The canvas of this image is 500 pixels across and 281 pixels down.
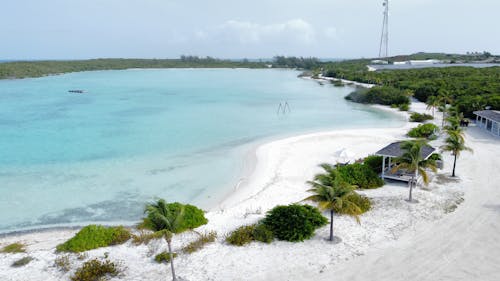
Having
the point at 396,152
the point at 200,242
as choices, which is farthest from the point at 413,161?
the point at 200,242

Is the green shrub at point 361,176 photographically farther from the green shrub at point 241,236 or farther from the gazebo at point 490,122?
the gazebo at point 490,122

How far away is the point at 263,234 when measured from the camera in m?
15.3

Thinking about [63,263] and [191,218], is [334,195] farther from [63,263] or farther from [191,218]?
[63,263]

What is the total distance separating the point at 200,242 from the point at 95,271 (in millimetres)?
4285

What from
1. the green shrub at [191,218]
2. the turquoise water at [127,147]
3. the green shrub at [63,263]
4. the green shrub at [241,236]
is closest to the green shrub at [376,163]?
the turquoise water at [127,147]

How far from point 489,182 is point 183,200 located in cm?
1914

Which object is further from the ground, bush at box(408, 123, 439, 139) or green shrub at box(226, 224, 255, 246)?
bush at box(408, 123, 439, 139)

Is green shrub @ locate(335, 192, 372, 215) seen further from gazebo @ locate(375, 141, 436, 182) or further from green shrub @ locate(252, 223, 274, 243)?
green shrub @ locate(252, 223, 274, 243)

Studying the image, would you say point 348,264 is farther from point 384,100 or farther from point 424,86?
point 424,86

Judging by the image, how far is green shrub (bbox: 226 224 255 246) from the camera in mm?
15078

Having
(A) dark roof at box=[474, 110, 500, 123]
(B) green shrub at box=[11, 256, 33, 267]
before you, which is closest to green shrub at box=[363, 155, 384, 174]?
(A) dark roof at box=[474, 110, 500, 123]

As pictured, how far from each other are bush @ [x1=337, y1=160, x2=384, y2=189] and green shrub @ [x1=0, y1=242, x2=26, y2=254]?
16910 mm

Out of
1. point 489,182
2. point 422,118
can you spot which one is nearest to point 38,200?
point 489,182

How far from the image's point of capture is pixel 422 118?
45.4 metres
